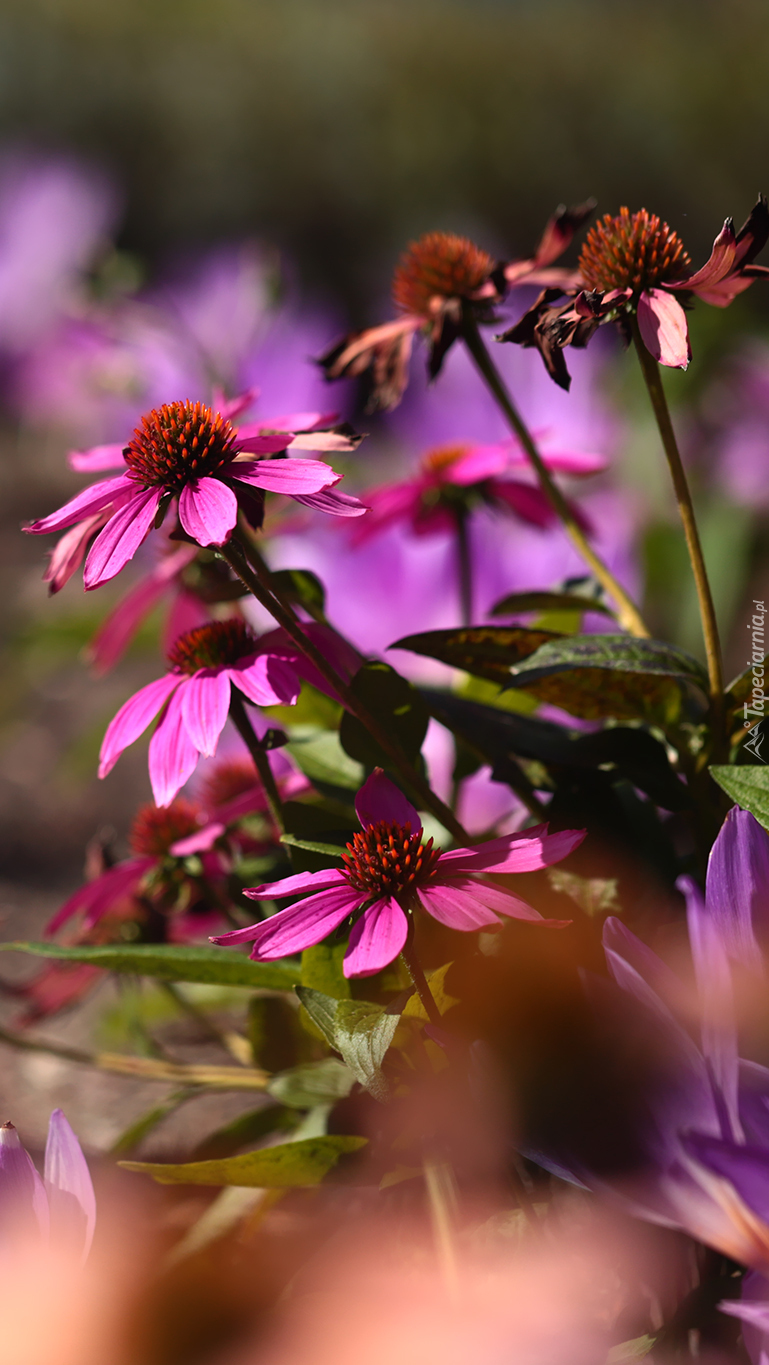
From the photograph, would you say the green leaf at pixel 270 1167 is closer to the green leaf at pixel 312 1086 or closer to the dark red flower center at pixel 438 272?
the green leaf at pixel 312 1086

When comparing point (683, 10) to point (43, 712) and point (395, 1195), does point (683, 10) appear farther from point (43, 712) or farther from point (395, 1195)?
point (395, 1195)

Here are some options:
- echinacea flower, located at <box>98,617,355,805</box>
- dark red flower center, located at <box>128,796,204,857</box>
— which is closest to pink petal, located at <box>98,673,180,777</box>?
echinacea flower, located at <box>98,617,355,805</box>

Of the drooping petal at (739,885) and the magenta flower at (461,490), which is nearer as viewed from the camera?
the drooping petal at (739,885)

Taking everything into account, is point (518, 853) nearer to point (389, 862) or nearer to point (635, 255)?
point (389, 862)

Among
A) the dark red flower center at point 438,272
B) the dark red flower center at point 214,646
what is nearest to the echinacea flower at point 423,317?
the dark red flower center at point 438,272

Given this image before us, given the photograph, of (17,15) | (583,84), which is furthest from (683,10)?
(17,15)

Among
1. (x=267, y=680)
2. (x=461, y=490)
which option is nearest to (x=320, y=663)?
(x=267, y=680)
